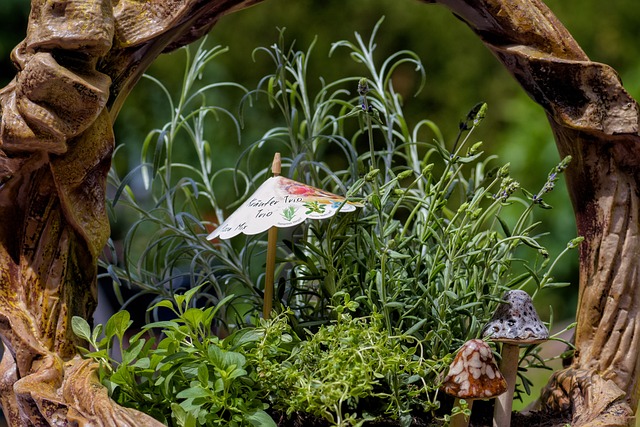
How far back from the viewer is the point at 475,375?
2.52 feet

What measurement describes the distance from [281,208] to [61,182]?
0.22 metres

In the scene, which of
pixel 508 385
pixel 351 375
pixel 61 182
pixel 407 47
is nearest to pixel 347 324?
pixel 351 375

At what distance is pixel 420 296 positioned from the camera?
0.94 metres

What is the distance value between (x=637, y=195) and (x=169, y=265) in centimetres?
61

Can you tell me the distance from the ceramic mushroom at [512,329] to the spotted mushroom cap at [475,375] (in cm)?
5

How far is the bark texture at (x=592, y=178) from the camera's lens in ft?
2.81

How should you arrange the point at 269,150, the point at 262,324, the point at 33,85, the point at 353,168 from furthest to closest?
1. the point at 269,150
2. the point at 353,168
3. the point at 262,324
4. the point at 33,85

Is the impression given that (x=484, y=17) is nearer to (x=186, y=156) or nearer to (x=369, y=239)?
(x=369, y=239)

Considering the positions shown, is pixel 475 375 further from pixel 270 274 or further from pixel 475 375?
pixel 270 274

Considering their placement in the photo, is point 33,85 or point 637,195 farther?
point 637,195

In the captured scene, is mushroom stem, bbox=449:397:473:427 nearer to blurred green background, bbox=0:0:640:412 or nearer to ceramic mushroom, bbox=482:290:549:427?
ceramic mushroom, bbox=482:290:549:427

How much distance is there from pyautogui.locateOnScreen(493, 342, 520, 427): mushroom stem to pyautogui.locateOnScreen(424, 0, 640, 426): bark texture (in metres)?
0.08

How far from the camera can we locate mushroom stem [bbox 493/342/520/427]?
87 cm

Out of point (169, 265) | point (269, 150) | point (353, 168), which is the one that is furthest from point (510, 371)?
point (269, 150)
